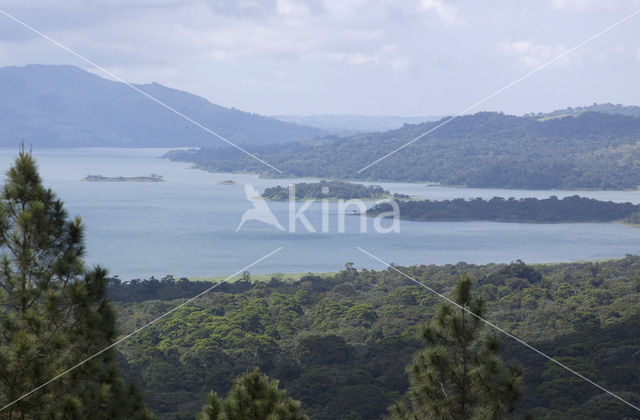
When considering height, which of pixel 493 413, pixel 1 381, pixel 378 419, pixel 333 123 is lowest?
pixel 378 419

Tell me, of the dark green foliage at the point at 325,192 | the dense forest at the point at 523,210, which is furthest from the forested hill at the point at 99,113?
the dense forest at the point at 523,210

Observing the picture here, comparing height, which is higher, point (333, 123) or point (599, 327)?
point (333, 123)

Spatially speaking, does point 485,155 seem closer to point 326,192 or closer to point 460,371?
point 326,192

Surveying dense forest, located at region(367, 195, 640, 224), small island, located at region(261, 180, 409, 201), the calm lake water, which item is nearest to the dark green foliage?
small island, located at region(261, 180, 409, 201)

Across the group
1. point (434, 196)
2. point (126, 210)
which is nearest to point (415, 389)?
point (126, 210)

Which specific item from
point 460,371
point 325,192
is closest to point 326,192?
point 325,192

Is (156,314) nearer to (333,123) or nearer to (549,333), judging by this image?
(549,333)

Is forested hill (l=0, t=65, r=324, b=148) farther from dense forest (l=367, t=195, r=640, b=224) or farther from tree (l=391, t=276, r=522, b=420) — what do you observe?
tree (l=391, t=276, r=522, b=420)
